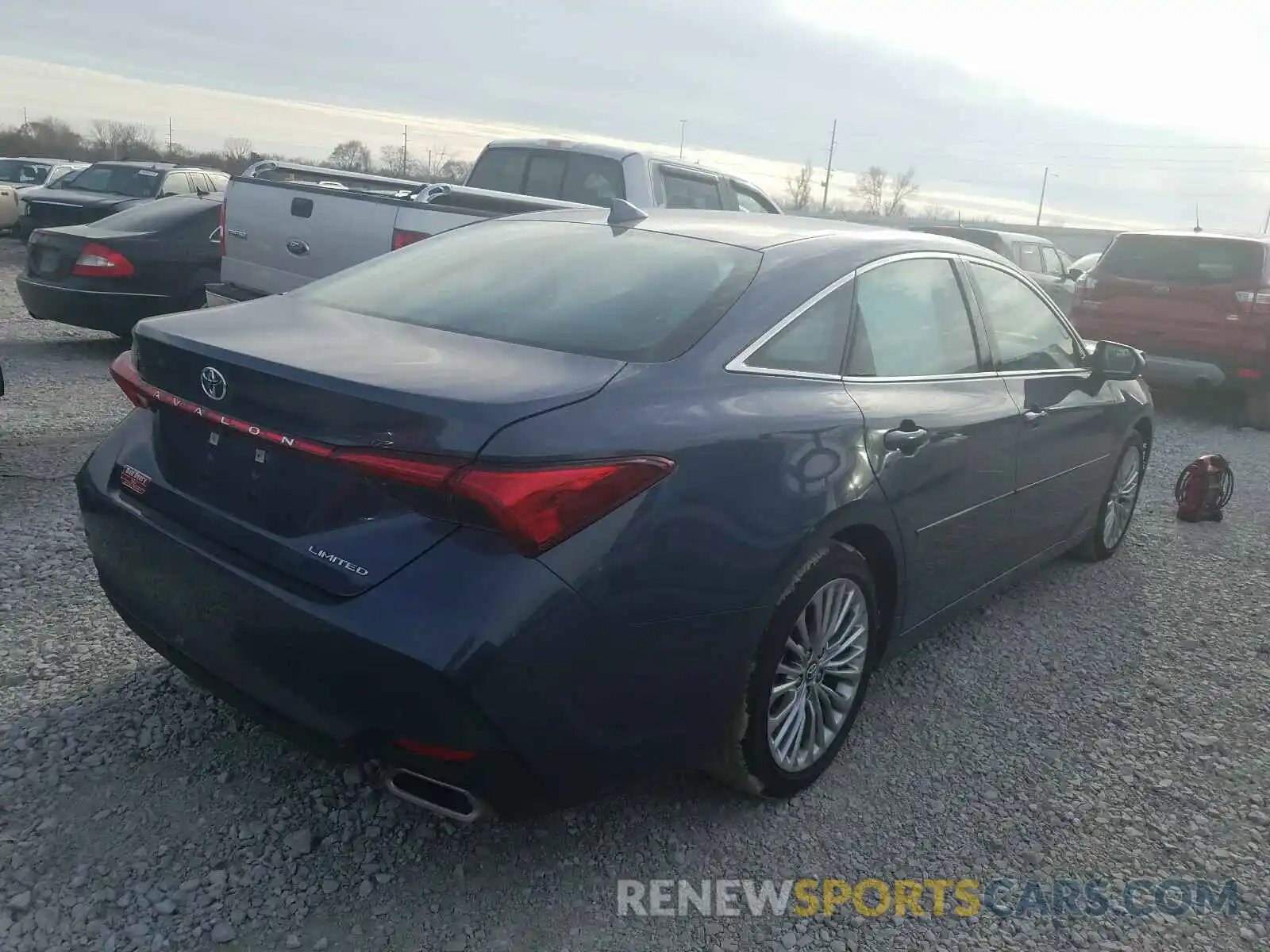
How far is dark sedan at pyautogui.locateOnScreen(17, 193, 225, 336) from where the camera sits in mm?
8258

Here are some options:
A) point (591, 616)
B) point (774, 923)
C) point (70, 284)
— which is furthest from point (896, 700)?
point (70, 284)

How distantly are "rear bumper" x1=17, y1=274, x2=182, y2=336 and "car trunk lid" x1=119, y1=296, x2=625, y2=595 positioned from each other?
621cm

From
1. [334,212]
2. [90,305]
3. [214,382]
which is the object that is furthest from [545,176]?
[214,382]

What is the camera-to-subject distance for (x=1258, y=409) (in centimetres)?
981

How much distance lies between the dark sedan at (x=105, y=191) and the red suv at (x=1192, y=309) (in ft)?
35.4

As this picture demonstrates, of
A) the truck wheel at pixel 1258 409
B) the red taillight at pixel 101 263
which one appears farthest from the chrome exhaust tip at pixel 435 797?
the truck wheel at pixel 1258 409

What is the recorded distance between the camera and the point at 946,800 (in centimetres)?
316

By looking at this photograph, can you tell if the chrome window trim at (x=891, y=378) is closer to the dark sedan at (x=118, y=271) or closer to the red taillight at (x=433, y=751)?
the red taillight at (x=433, y=751)

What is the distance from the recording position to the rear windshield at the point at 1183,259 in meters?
9.51

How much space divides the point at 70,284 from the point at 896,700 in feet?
24.1

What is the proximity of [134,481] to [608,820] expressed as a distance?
155 cm

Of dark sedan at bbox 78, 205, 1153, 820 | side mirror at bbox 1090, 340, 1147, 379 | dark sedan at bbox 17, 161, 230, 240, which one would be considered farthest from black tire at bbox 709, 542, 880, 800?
dark sedan at bbox 17, 161, 230, 240

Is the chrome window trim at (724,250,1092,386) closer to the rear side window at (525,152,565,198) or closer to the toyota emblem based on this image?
the toyota emblem

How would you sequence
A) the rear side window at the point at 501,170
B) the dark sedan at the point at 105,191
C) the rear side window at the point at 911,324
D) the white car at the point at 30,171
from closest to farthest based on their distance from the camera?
1. the rear side window at the point at 911,324
2. the rear side window at the point at 501,170
3. the dark sedan at the point at 105,191
4. the white car at the point at 30,171
